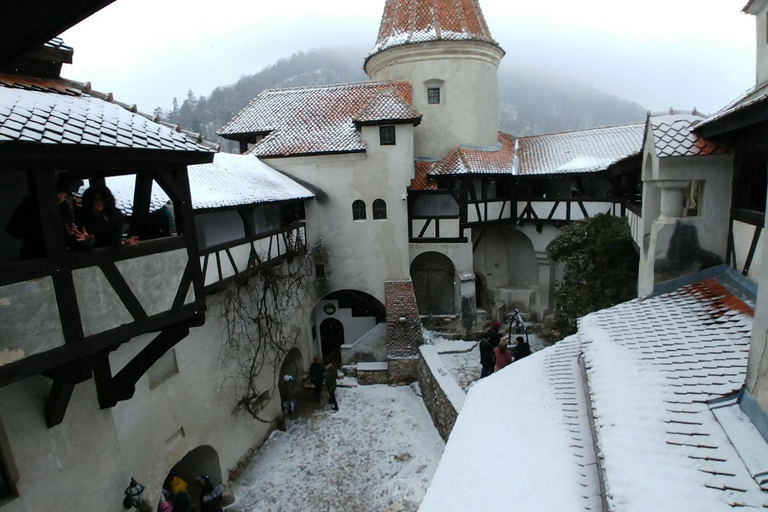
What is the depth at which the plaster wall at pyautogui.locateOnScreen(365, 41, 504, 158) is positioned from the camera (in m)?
15.5

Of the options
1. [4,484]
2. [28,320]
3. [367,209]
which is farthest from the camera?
[367,209]

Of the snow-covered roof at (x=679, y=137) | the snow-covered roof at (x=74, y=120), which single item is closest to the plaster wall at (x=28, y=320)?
the snow-covered roof at (x=74, y=120)

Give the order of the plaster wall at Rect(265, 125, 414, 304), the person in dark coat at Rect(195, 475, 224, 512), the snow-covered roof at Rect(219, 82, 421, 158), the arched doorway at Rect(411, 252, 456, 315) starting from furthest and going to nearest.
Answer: the arched doorway at Rect(411, 252, 456, 315), the plaster wall at Rect(265, 125, 414, 304), the snow-covered roof at Rect(219, 82, 421, 158), the person in dark coat at Rect(195, 475, 224, 512)

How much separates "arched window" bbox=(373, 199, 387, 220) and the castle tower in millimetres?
3098

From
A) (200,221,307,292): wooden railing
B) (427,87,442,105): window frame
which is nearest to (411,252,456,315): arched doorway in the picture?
(200,221,307,292): wooden railing

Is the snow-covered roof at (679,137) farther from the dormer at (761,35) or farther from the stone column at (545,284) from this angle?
the stone column at (545,284)

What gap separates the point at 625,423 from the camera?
348 centimetres

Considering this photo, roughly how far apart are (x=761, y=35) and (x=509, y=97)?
98.0 metres

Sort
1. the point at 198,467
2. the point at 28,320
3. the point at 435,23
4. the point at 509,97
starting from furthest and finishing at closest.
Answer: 1. the point at 509,97
2. the point at 435,23
3. the point at 198,467
4. the point at 28,320

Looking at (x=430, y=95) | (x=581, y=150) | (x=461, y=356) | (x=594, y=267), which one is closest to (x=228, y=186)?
(x=461, y=356)

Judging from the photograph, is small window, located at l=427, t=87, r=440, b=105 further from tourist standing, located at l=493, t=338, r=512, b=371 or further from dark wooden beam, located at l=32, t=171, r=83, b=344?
dark wooden beam, located at l=32, t=171, r=83, b=344

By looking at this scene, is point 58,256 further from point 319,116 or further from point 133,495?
point 319,116

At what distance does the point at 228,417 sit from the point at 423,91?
12041 mm

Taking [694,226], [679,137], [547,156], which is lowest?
[694,226]
